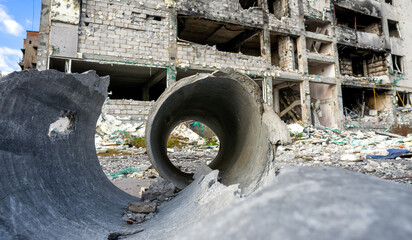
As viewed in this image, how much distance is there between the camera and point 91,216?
183cm

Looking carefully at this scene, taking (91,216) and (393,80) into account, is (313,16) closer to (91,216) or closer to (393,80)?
(393,80)

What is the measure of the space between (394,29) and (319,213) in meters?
24.5

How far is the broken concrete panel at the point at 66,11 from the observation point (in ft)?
32.2

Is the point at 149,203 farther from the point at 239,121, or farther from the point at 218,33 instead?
the point at 218,33

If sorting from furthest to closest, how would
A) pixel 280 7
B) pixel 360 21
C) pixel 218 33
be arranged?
pixel 360 21 < pixel 280 7 < pixel 218 33

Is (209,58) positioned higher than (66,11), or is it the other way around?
(66,11)

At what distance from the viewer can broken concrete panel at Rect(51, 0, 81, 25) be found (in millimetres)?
9820

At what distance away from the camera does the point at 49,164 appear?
1688 mm

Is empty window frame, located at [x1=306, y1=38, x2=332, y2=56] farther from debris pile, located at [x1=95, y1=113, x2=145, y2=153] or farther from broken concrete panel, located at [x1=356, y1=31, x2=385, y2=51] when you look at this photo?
debris pile, located at [x1=95, y1=113, x2=145, y2=153]

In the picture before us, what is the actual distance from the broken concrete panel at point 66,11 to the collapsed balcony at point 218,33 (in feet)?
15.0

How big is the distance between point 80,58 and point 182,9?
526 cm

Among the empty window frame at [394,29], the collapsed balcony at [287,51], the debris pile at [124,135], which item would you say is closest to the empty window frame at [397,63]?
the empty window frame at [394,29]

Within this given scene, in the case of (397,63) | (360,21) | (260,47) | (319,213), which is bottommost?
(319,213)

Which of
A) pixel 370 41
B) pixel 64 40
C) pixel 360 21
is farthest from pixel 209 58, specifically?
pixel 360 21
